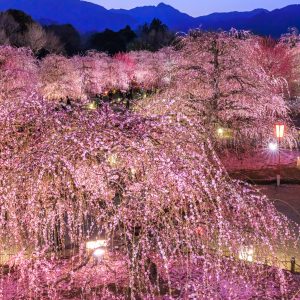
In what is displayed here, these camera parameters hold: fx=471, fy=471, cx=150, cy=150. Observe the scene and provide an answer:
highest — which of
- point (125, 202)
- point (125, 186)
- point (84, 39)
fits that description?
point (84, 39)

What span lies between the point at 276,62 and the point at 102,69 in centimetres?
1554

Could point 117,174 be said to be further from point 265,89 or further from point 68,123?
point 265,89

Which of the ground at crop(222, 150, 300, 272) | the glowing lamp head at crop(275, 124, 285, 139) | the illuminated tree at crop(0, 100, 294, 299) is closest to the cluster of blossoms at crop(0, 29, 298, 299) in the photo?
the illuminated tree at crop(0, 100, 294, 299)

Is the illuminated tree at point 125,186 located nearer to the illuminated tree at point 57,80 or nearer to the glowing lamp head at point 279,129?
the glowing lamp head at point 279,129

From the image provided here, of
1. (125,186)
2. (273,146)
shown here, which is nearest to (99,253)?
(125,186)

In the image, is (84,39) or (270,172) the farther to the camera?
(84,39)

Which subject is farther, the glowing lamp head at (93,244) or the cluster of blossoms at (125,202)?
the glowing lamp head at (93,244)

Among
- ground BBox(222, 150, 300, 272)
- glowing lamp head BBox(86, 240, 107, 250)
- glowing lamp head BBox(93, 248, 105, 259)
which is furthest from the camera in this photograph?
ground BBox(222, 150, 300, 272)

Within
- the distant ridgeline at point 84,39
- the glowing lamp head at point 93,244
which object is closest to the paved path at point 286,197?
the glowing lamp head at point 93,244

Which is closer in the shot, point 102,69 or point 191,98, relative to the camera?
point 191,98

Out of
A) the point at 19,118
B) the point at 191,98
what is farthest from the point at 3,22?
the point at 19,118

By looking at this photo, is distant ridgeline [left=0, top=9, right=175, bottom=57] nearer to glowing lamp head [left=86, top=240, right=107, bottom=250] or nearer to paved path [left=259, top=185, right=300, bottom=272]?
paved path [left=259, top=185, right=300, bottom=272]

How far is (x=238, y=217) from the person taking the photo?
281 inches

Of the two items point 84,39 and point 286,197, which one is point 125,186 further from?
point 84,39
